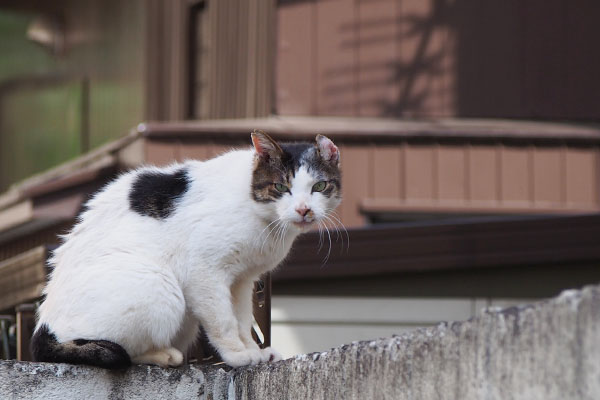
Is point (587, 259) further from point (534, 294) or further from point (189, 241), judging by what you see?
point (189, 241)

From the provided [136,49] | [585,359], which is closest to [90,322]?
[585,359]

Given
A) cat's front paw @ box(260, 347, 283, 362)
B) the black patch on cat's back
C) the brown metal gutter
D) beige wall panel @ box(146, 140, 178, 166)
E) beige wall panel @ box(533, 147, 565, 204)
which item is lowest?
cat's front paw @ box(260, 347, 283, 362)

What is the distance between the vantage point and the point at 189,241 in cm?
366

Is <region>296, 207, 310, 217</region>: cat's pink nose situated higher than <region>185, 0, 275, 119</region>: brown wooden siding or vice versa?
<region>185, 0, 275, 119</region>: brown wooden siding

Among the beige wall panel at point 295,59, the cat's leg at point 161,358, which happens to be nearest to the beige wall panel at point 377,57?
the beige wall panel at point 295,59

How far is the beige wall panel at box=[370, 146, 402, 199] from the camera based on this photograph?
8.66 metres

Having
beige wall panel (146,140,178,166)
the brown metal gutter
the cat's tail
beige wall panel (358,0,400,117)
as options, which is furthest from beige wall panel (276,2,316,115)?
the cat's tail

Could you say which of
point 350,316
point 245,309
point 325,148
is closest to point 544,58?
point 350,316

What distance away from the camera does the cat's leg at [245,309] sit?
3850 mm

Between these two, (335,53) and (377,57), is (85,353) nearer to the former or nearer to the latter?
(335,53)

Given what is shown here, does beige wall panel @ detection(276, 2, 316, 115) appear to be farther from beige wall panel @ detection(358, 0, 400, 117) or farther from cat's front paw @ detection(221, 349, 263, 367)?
cat's front paw @ detection(221, 349, 263, 367)

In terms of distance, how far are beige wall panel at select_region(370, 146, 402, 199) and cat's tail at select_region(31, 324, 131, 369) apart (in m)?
5.37

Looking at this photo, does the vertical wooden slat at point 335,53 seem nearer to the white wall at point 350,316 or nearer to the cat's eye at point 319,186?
the white wall at point 350,316

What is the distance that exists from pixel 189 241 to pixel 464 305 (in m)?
3.25
